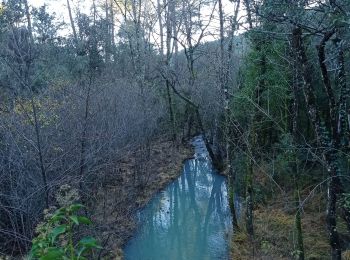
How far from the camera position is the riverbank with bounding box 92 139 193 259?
30.1 ft

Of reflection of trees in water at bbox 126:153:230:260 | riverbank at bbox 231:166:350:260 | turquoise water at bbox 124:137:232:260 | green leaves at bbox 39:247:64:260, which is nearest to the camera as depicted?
green leaves at bbox 39:247:64:260

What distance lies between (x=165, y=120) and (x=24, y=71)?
15.5m

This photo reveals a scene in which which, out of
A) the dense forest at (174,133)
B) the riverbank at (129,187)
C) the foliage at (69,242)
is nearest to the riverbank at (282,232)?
the dense forest at (174,133)

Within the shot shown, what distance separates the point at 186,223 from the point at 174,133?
9102 mm

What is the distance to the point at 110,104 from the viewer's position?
12.6m

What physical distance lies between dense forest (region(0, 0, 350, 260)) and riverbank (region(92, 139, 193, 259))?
0.24 feet

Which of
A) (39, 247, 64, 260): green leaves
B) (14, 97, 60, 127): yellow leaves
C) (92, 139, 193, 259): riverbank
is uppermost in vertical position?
(14, 97, 60, 127): yellow leaves

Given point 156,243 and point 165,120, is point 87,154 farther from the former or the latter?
point 165,120

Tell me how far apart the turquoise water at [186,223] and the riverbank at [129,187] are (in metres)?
0.33

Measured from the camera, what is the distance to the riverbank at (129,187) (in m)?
9.18

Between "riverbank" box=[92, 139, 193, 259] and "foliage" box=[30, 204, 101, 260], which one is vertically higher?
"foliage" box=[30, 204, 101, 260]

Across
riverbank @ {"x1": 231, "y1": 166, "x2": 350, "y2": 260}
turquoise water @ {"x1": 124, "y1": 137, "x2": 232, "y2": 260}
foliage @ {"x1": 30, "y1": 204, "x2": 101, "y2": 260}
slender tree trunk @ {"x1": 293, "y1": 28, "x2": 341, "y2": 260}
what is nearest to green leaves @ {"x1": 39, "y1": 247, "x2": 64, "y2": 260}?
foliage @ {"x1": 30, "y1": 204, "x2": 101, "y2": 260}

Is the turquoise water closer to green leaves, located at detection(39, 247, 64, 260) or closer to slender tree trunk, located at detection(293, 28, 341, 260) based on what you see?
slender tree trunk, located at detection(293, 28, 341, 260)

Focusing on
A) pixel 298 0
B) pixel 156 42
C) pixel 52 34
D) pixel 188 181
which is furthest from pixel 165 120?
pixel 298 0
